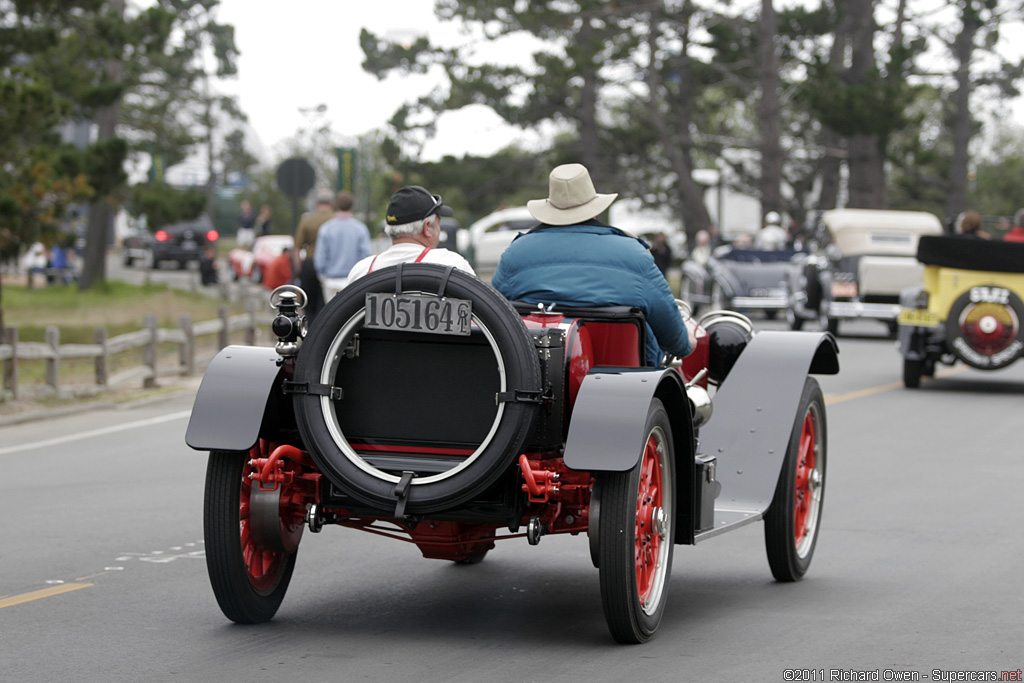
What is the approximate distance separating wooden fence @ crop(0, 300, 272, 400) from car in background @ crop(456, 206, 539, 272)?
19.2 metres

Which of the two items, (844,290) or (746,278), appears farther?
(746,278)

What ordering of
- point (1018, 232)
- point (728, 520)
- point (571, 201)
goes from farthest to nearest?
point (1018, 232), point (728, 520), point (571, 201)

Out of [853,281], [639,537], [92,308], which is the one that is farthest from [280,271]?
[639,537]

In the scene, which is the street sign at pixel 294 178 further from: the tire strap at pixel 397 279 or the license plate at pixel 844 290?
the tire strap at pixel 397 279

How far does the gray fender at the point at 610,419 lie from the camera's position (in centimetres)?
532

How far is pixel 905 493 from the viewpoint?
9977 mm

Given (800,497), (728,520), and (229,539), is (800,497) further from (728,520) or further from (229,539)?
(229,539)

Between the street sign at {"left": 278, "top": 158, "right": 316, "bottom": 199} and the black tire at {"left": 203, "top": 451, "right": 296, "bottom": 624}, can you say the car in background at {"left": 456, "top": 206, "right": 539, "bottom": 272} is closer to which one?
the street sign at {"left": 278, "top": 158, "right": 316, "bottom": 199}

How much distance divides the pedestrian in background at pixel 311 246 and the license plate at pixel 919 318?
6571mm

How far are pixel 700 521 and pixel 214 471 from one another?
2.00m

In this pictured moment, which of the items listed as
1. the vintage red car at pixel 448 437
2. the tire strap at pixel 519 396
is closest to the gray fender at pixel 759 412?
the vintage red car at pixel 448 437

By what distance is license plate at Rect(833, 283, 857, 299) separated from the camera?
80.2ft

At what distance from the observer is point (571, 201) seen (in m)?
6.31

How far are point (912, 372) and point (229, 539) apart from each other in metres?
12.6
